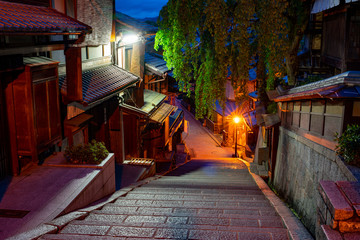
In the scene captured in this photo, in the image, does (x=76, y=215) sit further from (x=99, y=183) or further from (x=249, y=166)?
(x=249, y=166)

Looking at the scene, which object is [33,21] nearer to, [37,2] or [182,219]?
[37,2]

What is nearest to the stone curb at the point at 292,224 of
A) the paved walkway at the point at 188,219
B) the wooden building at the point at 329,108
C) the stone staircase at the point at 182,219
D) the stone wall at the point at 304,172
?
the paved walkway at the point at 188,219

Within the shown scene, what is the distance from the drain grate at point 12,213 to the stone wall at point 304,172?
226 inches

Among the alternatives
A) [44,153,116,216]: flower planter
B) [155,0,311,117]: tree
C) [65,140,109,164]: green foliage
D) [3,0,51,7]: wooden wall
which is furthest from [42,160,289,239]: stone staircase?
[3,0,51,7]: wooden wall

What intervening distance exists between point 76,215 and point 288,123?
34.4 ft

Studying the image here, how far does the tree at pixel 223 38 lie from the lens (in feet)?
30.4

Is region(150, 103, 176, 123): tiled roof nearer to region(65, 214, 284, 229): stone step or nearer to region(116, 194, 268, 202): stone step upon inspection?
region(116, 194, 268, 202): stone step

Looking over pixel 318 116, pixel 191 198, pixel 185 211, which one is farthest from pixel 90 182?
pixel 318 116

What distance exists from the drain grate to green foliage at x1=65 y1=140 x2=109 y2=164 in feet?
8.99

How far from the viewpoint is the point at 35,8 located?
862 centimetres

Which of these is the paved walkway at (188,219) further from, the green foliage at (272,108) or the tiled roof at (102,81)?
the green foliage at (272,108)

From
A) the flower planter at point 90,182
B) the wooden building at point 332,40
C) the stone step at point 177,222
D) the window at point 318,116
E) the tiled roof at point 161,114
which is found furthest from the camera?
the tiled roof at point 161,114

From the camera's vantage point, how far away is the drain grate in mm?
6041

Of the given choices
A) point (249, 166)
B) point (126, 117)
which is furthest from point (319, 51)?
point (126, 117)
